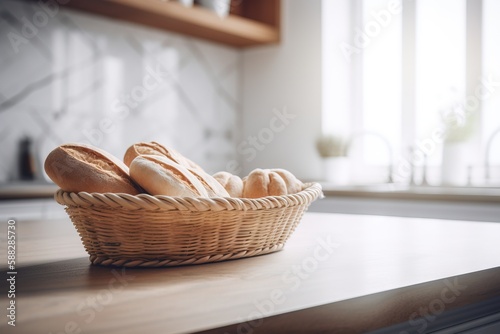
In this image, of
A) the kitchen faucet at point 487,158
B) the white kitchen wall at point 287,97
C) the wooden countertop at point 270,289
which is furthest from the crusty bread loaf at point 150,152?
the white kitchen wall at point 287,97

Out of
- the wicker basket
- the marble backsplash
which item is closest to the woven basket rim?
the wicker basket

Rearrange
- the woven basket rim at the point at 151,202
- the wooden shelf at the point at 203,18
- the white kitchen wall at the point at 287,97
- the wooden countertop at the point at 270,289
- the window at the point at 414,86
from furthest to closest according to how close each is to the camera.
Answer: the white kitchen wall at the point at 287,97
the window at the point at 414,86
the wooden shelf at the point at 203,18
the woven basket rim at the point at 151,202
the wooden countertop at the point at 270,289

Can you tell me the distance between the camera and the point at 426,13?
3.16m

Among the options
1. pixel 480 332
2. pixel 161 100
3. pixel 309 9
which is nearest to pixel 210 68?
pixel 161 100

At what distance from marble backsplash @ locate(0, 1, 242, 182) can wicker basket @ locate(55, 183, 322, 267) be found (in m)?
2.06

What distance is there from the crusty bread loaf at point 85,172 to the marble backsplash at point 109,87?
2.01 meters

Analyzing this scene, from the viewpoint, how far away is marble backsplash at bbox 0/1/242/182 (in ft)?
8.70

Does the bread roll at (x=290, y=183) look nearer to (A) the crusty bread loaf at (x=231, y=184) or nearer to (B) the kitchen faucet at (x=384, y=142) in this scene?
(A) the crusty bread loaf at (x=231, y=184)

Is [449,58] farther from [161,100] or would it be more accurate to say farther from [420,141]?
[161,100]

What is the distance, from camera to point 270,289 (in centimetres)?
60

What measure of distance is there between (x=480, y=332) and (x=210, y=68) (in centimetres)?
299

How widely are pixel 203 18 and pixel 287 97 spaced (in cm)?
79

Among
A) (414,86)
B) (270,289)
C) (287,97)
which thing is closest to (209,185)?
(270,289)

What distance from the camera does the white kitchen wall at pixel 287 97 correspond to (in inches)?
136
